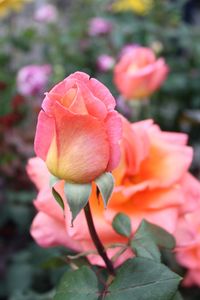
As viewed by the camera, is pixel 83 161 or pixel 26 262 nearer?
pixel 83 161

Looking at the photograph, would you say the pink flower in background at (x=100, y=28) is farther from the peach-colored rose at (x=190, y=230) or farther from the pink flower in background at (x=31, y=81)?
the peach-colored rose at (x=190, y=230)

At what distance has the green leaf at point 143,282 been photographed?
0.36 metres

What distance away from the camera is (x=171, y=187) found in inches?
20.3

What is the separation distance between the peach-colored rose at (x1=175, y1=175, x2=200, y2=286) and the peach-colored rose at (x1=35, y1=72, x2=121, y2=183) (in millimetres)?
177

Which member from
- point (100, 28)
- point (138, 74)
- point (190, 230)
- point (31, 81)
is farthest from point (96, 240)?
point (100, 28)

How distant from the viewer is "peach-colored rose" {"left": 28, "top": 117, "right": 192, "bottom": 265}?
0.48 meters

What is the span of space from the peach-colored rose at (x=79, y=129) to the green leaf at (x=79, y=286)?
0.07m

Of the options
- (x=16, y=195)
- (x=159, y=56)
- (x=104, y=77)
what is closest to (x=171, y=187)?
(x=16, y=195)

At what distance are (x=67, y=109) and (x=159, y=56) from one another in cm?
122

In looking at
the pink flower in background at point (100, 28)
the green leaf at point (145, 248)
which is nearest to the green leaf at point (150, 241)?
the green leaf at point (145, 248)

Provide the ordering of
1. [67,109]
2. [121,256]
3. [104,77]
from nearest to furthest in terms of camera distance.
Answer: [67,109] → [121,256] → [104,77]

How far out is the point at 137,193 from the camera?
1.65 feet

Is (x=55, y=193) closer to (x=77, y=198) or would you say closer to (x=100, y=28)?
(x=77, y=198)

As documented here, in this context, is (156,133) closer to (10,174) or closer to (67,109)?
(67,109)
